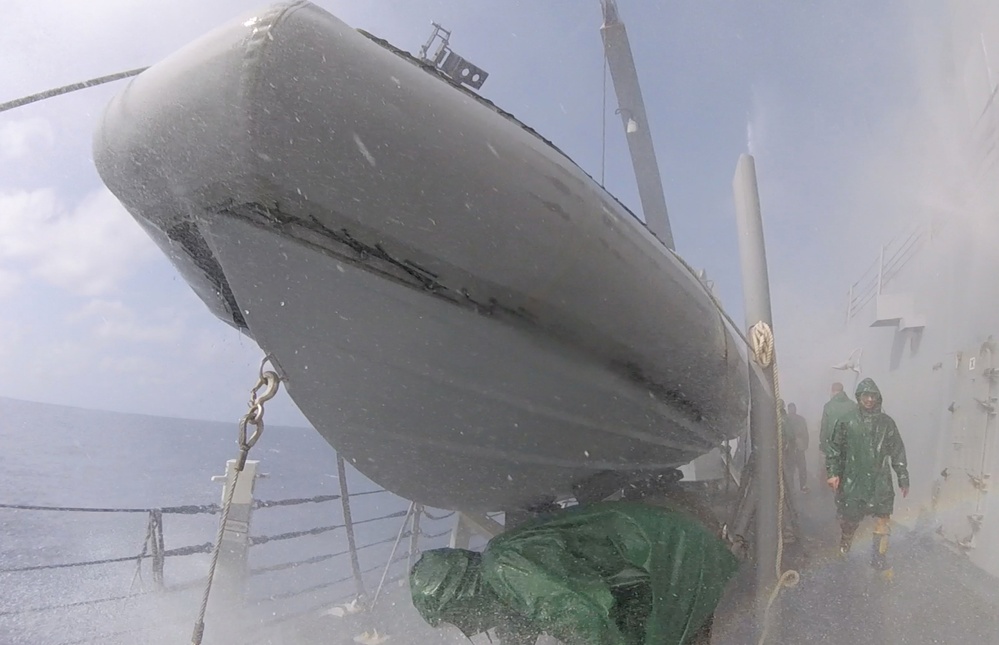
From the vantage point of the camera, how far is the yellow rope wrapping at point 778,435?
2.78 metres

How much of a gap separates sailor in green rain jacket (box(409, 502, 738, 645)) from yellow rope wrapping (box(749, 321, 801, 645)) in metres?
0.41

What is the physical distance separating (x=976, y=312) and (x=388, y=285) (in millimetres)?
6300

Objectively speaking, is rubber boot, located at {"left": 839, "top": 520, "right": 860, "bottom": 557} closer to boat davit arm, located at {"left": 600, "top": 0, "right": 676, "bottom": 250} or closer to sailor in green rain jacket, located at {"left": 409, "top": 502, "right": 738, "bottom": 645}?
sailor in green rain jacket, located at {"left": 409, "top": 502, "right": 738, "bottom": 645}

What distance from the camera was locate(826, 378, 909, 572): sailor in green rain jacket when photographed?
12.9ft

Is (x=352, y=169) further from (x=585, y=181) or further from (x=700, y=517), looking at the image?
(x=700, y=517)

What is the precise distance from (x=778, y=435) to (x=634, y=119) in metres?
8.06

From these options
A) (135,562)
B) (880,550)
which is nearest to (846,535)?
(880,550)

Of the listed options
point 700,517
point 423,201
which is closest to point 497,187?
point 423,201

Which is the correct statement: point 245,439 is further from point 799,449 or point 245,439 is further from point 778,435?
point 799,449

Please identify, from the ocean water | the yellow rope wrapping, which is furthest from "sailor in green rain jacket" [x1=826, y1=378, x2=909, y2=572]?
the ocean water

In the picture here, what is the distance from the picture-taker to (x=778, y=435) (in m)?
2.96

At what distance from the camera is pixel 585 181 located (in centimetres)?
221

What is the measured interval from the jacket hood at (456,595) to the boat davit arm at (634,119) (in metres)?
7.06

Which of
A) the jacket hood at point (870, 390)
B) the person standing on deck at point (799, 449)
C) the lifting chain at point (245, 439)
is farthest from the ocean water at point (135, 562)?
the person standing on deck at point (799, 449)
